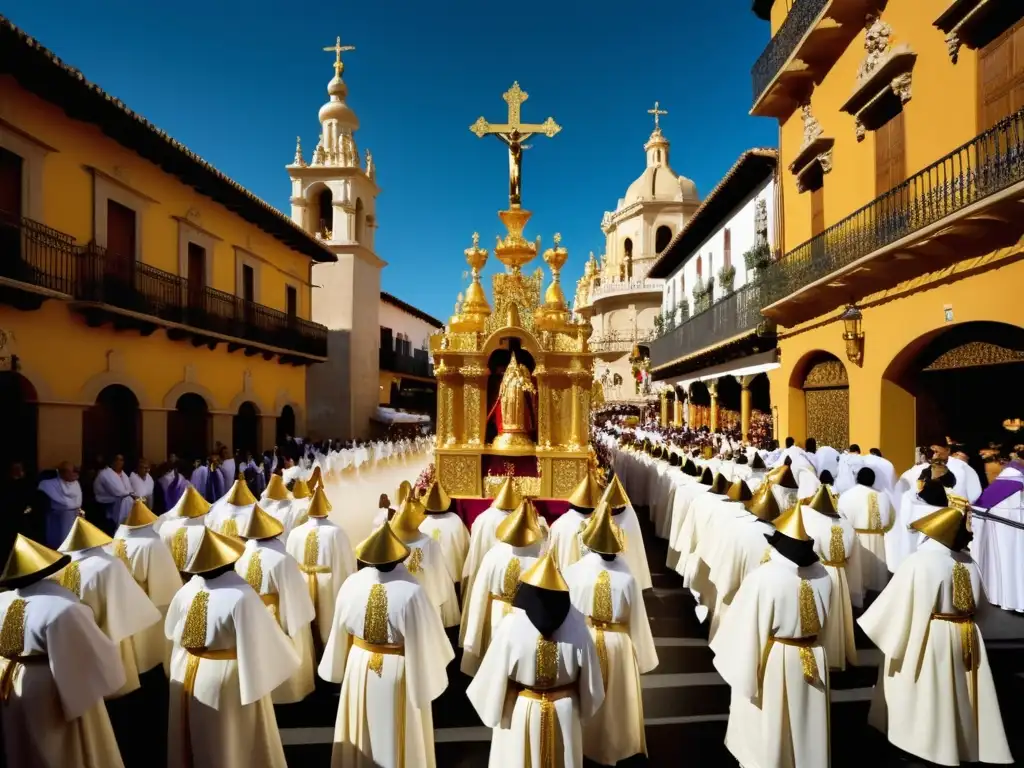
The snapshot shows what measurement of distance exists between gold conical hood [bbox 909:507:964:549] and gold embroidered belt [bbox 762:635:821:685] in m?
1.08

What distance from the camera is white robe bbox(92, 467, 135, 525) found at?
945cm

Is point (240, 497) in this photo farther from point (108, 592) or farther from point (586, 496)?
point (586, 496)

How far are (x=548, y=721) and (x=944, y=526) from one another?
2992 millimetres

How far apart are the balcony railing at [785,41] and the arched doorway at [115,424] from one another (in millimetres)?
15894

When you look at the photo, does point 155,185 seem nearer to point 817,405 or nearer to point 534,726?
point 534,726

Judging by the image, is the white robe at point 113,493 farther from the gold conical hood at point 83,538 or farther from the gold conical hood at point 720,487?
the gold conical hood at point 720,487

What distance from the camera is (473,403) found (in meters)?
10.0

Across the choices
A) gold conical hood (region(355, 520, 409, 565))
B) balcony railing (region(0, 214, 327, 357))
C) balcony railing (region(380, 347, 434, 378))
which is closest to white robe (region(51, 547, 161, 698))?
gold conical hood (region(355, 520, 409, 565))

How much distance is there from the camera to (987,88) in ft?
28.0

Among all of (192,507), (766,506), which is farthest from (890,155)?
(192,507)

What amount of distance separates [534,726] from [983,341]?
30.9 feet

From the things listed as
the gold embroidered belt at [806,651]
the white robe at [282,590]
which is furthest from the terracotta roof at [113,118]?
the gold embroidered belt at [806,651]

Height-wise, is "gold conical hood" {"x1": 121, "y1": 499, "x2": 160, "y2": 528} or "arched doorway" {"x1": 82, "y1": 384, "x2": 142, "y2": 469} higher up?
"arched doorway" {"x1": 82, "y1": 384, "x2": 142, "y2": 469}

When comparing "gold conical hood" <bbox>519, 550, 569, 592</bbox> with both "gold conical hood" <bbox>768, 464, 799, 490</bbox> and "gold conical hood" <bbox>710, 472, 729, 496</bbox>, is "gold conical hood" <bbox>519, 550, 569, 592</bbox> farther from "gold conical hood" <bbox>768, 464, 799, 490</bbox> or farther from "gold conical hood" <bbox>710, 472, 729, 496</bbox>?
"gold conical hood" <bbox>768, 464, 799, 490</bbox>
